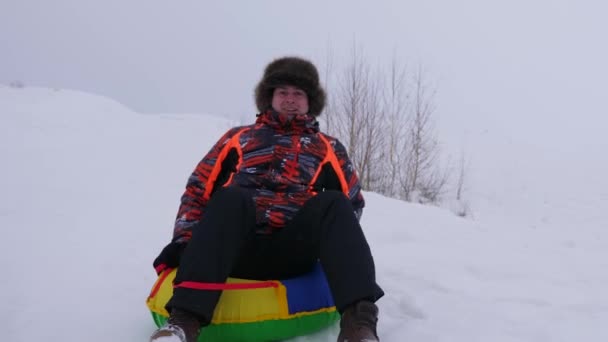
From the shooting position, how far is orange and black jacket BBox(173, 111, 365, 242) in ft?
4.82

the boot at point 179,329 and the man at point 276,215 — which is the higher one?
the man at point 276,215

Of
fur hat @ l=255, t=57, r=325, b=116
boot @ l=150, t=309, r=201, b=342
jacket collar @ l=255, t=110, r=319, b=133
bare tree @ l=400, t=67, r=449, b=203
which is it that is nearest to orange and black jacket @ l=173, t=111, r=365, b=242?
jacket collar @ l=255, t=110, r=319, b=133

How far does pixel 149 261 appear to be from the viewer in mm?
2150

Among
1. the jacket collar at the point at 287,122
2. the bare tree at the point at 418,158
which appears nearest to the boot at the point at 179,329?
the jacket collar at the point at 287,122

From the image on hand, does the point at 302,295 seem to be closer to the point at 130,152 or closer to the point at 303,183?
the point at 303,183

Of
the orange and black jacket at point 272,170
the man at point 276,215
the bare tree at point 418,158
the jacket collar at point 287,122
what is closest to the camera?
the man at point 276,215

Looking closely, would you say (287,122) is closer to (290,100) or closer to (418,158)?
(290,100)

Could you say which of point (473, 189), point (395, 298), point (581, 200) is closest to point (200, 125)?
point (473, 189)

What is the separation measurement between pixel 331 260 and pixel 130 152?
522cm

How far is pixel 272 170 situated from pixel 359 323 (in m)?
0.60

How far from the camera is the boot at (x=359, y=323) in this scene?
113 centimetres

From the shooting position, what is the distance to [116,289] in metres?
1.79

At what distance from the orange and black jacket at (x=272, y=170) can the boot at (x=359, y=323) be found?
384 mm

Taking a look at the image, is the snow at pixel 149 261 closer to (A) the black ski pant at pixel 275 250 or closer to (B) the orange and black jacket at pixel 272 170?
(A) the black ski pant at pixel 275 250
